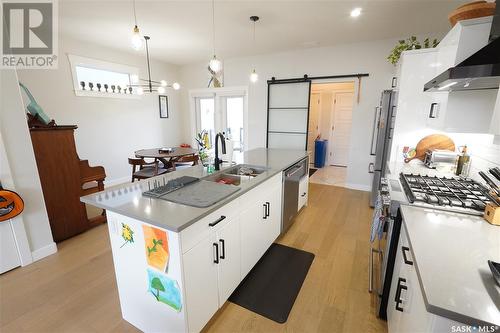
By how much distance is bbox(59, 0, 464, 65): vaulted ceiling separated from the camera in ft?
9.01

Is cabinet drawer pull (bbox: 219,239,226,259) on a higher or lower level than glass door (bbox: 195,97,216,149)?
lower

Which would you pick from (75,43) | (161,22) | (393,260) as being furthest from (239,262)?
(75,43)

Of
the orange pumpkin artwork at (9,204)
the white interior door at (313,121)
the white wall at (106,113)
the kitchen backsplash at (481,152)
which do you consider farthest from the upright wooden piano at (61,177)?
the white interior door at (313,121)

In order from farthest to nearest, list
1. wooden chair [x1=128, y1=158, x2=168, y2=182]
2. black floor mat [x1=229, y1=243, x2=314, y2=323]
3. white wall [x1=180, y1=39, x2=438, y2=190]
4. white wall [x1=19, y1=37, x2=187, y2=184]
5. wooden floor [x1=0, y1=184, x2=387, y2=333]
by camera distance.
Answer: white wall [x1=180, y1=39, x2=438, y2=190] → white wall [x1=19, y1=37, x2=187, y2=184] → wooden chair [x1=128, y1=158, x2=168, y2=182] → black floor mat [x1=229, y1=243, x2=314, y2=323] → wooden floor [x1=0, y1=184, x2=387, y2=333]

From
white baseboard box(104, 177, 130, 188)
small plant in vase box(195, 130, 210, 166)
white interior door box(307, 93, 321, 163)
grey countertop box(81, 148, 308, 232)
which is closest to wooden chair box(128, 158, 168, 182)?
white baseboard box(104, 177, 130, 188)

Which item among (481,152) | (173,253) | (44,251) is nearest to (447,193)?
(481,152)

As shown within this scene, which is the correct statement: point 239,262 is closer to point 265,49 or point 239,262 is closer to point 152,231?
point 152,231

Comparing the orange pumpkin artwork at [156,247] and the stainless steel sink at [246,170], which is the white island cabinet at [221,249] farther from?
the stainless steel sink at [246,170]

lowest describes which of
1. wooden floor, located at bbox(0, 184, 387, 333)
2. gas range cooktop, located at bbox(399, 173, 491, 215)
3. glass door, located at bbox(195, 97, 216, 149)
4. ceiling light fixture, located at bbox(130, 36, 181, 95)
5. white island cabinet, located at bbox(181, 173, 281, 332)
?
wooden floor, located at bbox(0, 184, 387, 333)

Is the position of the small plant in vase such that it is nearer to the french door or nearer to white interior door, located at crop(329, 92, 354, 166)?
the french door

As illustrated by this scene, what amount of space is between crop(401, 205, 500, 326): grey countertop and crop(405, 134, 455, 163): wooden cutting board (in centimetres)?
165

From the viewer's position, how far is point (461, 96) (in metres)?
1.76

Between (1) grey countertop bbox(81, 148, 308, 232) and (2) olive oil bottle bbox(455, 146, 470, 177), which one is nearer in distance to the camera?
(1) grey countertop bbox(81, 148, 308, 232)

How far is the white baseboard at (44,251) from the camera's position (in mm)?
2297
